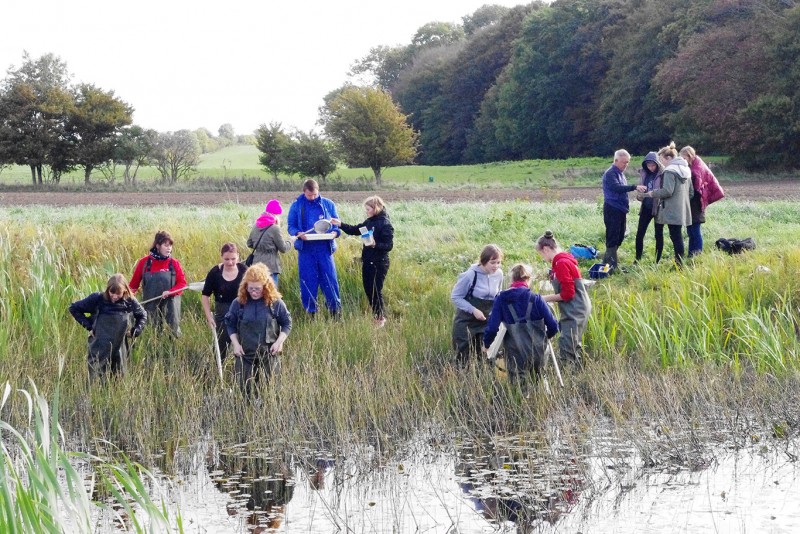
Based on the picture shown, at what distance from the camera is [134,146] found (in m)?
53.1

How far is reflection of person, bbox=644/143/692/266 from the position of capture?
13844 millimetres

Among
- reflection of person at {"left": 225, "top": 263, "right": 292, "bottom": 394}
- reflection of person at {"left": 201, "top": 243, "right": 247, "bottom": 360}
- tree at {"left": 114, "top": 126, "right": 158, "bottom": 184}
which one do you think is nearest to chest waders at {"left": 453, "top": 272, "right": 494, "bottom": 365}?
reflection of person at {"left": 225, "top": 263, "right": 292, "bottom": 394}

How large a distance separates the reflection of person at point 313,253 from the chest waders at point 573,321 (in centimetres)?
361

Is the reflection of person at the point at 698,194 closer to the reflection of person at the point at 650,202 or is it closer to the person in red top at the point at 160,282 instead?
the reflection of person at the point at 650,202

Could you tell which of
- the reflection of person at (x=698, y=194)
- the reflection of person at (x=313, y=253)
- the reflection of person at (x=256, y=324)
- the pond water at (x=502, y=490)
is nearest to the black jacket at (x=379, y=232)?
the reflection of person at (x=313, y=253)

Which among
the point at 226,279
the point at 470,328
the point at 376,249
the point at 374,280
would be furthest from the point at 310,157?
the point at 470,328

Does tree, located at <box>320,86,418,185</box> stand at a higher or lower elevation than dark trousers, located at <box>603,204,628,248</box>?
higher

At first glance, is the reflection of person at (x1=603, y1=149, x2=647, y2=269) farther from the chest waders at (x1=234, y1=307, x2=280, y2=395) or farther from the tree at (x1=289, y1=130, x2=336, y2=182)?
the tree at (x1=289, y1=130, x2=336, y2=182)

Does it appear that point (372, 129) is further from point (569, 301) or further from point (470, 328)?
point (569, 301)

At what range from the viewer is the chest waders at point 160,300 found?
1088cm

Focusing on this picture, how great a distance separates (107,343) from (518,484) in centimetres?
435

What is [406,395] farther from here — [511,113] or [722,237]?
[511,113]

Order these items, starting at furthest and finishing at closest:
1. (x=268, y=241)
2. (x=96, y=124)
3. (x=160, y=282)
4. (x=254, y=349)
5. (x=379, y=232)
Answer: (x=96, y=124) → (x=379, y=232) → (x=268, y=241) → (x=160, y=282) → (x=254, y=349)

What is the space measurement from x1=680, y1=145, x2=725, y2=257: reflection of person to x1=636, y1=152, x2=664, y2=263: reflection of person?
40 cm
